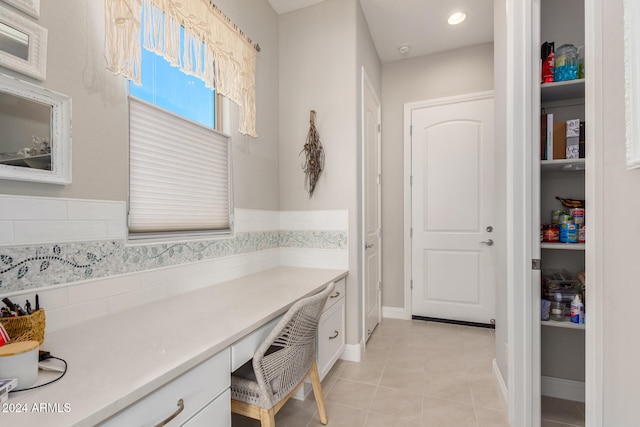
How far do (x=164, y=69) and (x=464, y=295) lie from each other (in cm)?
325

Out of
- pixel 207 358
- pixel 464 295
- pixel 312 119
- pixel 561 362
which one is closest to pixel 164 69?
pixel 312 119

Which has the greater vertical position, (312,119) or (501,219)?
(312,119)

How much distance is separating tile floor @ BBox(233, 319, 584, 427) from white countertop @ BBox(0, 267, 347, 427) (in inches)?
29.8

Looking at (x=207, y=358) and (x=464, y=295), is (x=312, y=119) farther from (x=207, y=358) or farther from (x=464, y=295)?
(x=464, y=295)

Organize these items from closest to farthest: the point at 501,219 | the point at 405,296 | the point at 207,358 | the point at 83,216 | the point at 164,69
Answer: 1. the point at 207,358
2. the point at 83,216
3. the point at 164,69
4. the point at 501,219
5. the point at 405,296

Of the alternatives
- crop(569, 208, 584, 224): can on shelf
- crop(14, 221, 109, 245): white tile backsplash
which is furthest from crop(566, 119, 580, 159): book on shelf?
crop(14, 221, 109, 245): white tile backsplash

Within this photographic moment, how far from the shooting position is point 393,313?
333cm

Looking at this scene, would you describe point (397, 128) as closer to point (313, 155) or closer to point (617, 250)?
point (313, 155)

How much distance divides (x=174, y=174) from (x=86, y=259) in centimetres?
61

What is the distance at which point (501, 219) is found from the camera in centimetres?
184

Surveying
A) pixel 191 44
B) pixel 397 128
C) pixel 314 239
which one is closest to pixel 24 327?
pixel 191 44

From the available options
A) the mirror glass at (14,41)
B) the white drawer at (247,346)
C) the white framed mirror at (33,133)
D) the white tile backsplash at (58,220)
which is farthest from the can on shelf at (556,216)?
the mirror glass at (14,41)

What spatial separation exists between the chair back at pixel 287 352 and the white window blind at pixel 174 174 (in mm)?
820

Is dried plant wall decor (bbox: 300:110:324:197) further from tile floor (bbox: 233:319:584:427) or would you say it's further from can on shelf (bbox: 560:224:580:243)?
can on shelf (bbox: 560:224:580:243)
